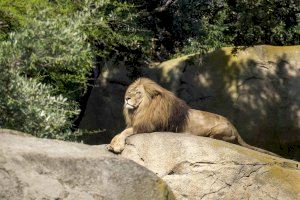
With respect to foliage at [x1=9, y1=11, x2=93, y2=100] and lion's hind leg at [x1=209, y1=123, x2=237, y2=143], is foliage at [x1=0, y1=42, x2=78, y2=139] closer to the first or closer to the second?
foliage at [x1=9, y1=11, x2=93, y2=100]

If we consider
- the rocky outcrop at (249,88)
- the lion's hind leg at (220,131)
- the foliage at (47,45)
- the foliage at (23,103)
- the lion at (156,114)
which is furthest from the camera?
the rocky outcrop at (249,88)

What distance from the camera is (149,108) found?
11.2 meters

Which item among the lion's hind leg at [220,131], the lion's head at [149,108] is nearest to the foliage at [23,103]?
the lion's head at [149,108]

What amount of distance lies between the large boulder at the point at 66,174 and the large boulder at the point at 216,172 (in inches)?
114

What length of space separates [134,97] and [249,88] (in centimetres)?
525

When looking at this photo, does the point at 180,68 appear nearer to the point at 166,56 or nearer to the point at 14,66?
the point at 166,56

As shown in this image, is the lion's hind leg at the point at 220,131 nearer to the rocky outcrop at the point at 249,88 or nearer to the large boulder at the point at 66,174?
the rocky outcrop at the point at 249,88

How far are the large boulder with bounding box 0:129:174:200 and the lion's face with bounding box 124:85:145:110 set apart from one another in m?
3.99

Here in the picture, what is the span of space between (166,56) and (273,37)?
11.3 feet

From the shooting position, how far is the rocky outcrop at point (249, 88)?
51.4 ft

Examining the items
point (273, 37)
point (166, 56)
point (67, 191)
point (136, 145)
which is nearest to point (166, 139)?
point (136, 145)

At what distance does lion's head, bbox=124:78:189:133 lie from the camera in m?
11.1

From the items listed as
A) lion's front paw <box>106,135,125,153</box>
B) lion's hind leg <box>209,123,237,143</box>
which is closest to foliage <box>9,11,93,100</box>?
lion's front paw <box>106,135,125,153</box>

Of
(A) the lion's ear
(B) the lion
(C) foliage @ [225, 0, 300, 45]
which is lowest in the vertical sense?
(B) the lion
